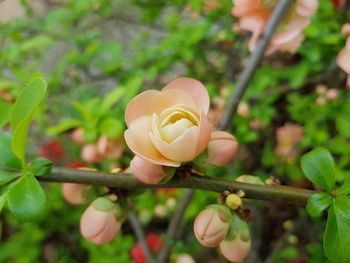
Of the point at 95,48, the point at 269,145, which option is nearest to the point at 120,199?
the point at 95,48

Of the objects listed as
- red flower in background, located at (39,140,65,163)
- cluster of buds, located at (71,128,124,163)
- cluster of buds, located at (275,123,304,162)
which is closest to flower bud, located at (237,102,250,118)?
cluster of buds, located at (275,123,304,162)

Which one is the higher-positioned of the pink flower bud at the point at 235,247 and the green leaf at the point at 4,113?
the green leaf at the point at 4,113

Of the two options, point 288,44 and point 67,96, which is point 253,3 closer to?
point 288,44

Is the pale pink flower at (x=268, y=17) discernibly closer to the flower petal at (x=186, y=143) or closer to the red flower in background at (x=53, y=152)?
the flower petal at (x=186, y=143)

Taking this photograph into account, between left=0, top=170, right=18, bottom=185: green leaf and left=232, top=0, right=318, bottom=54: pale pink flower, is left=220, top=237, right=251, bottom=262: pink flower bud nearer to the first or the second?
left=0, top=170, right=18, bottom=185: green leaf

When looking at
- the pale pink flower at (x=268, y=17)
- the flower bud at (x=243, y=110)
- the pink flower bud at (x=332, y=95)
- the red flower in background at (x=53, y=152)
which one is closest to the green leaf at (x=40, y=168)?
the pale pink flower at (x=268, y=17)
